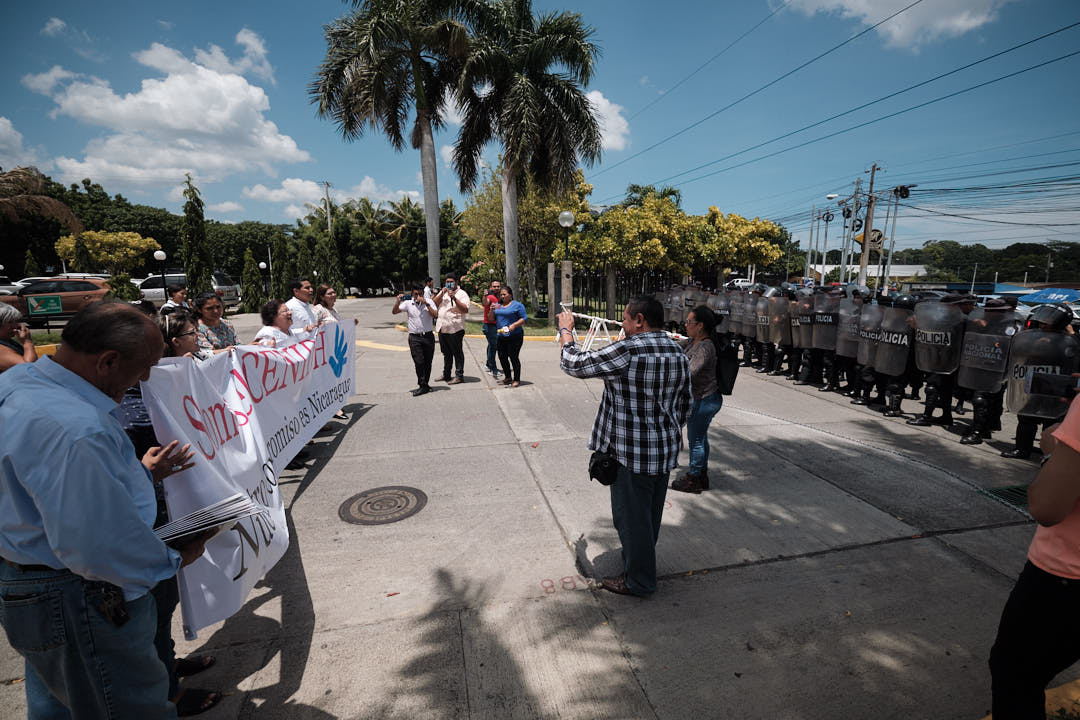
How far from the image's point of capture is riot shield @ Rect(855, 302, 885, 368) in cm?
717

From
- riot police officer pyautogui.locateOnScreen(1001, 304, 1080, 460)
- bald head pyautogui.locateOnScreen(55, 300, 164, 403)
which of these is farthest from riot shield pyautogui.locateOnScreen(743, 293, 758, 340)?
bald head pyautogui.locateOnScreen(55, 300, 164, 403)

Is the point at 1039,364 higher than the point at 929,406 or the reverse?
higher

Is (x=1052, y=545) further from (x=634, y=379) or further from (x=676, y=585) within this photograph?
(x=676, y=585)

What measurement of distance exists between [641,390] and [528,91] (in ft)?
45.0

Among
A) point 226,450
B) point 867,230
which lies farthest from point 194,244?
point 867,230

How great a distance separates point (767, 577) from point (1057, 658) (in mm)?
1648

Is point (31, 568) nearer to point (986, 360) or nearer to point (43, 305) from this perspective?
point (986, 360)

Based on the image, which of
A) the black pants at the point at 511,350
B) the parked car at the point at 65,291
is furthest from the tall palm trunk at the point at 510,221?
the parked car at the point at 65,291

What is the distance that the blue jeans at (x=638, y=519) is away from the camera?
2.91 meters

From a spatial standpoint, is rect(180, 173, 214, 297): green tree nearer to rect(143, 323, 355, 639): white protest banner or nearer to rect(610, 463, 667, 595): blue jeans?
rect(143, 323, 355, 639): white protest banner

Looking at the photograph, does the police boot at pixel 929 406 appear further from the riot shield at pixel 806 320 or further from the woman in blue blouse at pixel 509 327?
the woman in blue blouse at pixel 509 327

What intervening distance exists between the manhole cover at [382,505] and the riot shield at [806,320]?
731 centimetres

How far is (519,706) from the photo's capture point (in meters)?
2.32

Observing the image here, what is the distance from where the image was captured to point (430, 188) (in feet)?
51.8
